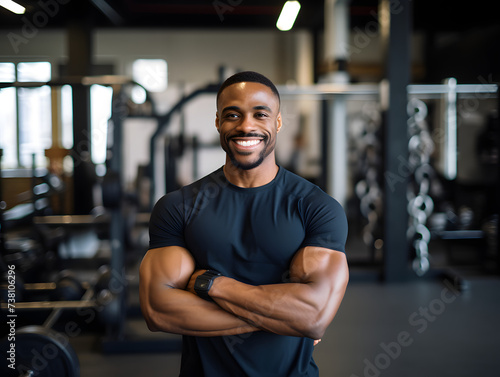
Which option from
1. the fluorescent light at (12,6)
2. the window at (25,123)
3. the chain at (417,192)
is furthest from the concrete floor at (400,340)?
the window at (25,123)

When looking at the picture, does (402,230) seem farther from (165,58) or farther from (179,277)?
(165,58)

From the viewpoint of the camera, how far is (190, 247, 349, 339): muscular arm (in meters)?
0.98

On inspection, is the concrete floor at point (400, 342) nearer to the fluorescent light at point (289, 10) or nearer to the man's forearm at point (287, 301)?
the man's forearm at point (287, 301)

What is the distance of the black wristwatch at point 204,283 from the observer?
0.98 meters

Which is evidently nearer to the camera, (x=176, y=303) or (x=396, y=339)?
A: (x=176, y=303)

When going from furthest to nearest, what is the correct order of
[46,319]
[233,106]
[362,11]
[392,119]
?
[362,11], [392,119], [46,319], [233,106]

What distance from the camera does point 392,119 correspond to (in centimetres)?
394

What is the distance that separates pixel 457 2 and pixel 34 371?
22.8 ft

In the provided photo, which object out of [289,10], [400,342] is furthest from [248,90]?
[289,10]

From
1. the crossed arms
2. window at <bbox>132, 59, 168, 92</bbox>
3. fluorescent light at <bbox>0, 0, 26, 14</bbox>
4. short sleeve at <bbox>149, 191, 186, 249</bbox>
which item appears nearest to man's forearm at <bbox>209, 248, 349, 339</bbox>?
the crossed arms

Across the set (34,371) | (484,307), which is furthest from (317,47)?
(34,371)

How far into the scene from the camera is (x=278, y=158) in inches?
241

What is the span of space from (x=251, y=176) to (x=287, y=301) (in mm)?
290

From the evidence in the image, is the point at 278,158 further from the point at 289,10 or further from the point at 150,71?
the point at 150,71
